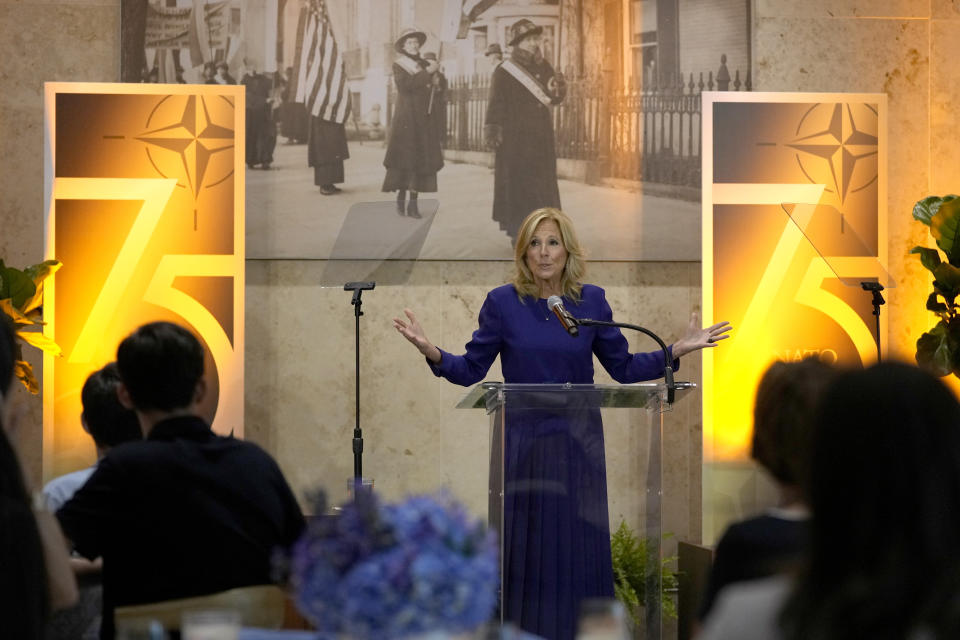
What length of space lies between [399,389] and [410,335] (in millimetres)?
1643

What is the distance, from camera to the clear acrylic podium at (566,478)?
12.3 ft

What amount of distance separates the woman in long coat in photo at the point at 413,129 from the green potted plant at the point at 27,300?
66.6 inches

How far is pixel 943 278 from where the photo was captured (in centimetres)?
553

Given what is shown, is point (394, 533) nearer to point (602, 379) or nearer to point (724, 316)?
point (724, 316)

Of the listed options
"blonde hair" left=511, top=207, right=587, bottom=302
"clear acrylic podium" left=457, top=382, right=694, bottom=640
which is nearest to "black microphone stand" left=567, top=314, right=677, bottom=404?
"clear acrylic podium" left=457, top=382, right=694, bottom=640

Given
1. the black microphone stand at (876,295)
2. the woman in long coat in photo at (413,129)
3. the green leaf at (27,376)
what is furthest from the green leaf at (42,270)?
the black microphone stand at (876,295)

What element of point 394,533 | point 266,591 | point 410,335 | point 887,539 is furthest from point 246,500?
point 410,335

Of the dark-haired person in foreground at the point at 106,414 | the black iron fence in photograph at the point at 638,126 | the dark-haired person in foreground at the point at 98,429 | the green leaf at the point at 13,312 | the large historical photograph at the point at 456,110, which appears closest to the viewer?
the dark-haired person in foreground at the point at 98,429

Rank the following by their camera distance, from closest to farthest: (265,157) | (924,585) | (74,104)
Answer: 1. (924,585)
2. (74,104)
3. (265,157)

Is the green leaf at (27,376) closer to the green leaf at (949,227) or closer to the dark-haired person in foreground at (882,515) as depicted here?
the green leaf at (949,227)

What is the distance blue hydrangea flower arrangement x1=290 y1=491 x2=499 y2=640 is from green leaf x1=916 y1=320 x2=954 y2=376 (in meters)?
4.41

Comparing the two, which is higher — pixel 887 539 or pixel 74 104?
pixel 74 104

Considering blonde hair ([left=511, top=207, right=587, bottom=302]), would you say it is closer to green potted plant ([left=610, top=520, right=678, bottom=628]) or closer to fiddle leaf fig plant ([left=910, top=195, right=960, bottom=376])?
green potted plant ([left=610, top=520, right=678, bottom=628])

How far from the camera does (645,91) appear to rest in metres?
6.16
